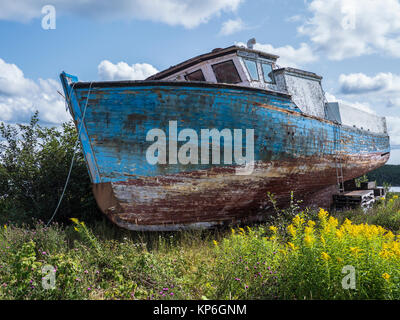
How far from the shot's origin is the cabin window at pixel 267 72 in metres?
7.32

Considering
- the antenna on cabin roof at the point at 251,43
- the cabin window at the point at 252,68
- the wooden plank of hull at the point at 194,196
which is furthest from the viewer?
the antenna on cabin roof at the point at 251,43

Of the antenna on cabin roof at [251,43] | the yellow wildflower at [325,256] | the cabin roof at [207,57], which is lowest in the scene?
the yellow wildflower at [325,256]

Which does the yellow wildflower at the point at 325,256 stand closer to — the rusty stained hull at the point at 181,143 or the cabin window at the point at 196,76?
the rusty stained hull at the point at 181,143

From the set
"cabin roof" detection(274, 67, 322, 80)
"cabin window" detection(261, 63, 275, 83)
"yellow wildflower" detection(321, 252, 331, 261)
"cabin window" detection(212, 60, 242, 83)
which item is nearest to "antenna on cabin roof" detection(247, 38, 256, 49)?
"cabin window" detection(261, 63, 275, 83)

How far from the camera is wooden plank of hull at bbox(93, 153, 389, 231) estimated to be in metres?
5.61

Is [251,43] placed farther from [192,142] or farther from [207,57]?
[192,142]

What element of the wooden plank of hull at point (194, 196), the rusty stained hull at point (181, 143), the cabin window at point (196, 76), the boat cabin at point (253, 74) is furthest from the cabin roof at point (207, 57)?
the wooden plank of hull at point (194, 196)

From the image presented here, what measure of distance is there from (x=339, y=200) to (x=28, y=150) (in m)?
8.86

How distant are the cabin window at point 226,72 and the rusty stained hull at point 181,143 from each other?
1105 millimetres

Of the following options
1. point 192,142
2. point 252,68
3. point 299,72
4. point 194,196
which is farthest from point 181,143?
point 299,72

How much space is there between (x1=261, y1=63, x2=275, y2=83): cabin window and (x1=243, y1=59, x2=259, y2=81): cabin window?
0.32 m

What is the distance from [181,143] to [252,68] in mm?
2896
